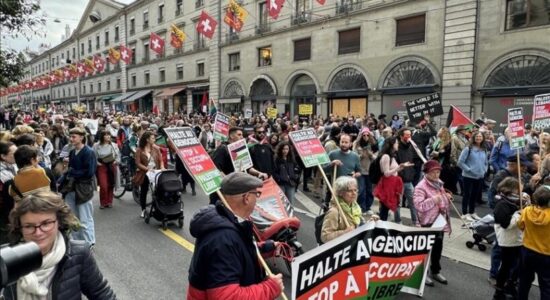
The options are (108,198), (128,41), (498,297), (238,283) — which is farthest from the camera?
(128,41)

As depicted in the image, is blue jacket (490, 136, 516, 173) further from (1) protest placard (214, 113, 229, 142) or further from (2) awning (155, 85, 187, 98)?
(2) awning (155, 85, 187, 98)

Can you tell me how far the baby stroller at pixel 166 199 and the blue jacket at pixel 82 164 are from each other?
4.22ft

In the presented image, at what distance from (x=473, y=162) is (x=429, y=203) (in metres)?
3.34

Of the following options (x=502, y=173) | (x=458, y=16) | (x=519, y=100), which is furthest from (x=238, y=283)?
(x=458, y=16)

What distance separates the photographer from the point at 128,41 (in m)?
46.0

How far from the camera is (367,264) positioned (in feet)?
11.4

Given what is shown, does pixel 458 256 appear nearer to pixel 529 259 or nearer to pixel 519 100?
pixel 529 259

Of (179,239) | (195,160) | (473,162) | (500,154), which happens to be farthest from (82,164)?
(500,154)

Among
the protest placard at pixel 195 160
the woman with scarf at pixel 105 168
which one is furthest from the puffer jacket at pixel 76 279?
the woman with scarf at pixel 105 168

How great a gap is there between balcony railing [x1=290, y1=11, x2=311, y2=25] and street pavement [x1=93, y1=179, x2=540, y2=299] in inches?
789

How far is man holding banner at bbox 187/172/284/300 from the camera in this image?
2.09 m

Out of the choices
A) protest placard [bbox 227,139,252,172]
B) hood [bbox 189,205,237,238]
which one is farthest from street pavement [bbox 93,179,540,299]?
hood [bbox 189,205,237,238]

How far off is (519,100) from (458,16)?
4.70 meters

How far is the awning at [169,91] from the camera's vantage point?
3703 cm
